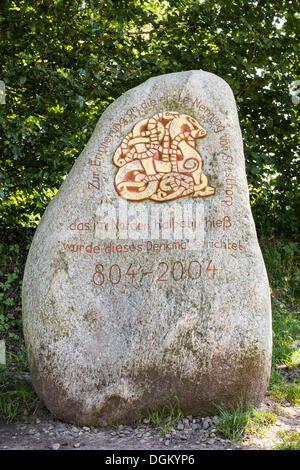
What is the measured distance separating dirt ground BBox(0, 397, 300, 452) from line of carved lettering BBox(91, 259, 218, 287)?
0.96 m

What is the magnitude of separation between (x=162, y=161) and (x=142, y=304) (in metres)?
1.09

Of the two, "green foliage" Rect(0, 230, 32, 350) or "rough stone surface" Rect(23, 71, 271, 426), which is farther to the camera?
"green foliage" Rect(0, 230, 32, 350)

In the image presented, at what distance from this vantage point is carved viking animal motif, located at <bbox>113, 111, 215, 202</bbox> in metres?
3.35

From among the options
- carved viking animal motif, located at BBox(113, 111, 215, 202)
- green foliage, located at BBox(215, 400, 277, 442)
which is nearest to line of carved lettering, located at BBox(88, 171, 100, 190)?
carved viking animal motif, located at BBox(113, 111, 215, 202)

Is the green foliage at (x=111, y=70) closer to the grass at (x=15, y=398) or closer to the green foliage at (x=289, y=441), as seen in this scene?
the grass at (x=15, y=398)

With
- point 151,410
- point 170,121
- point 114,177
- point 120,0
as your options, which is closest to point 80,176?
point 114,177

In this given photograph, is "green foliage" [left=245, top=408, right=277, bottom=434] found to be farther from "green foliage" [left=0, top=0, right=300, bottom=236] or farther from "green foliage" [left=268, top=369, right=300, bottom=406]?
"green foliage" [left=0, top=0, right=300, bottom=236]

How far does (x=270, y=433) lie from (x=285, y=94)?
4943mm

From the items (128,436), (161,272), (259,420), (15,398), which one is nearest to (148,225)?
(161,272)

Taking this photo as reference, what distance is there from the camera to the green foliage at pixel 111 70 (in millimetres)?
4820

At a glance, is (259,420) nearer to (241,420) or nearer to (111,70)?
(241,420)

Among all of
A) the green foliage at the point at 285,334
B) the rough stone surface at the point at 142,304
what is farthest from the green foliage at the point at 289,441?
the green foliage at the point at 285,334

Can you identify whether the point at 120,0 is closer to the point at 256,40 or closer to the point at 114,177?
the point at 256,40

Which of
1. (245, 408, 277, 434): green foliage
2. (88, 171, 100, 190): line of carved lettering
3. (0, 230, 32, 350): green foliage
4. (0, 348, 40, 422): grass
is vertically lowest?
(245, 408, 277, 434): green foliage
